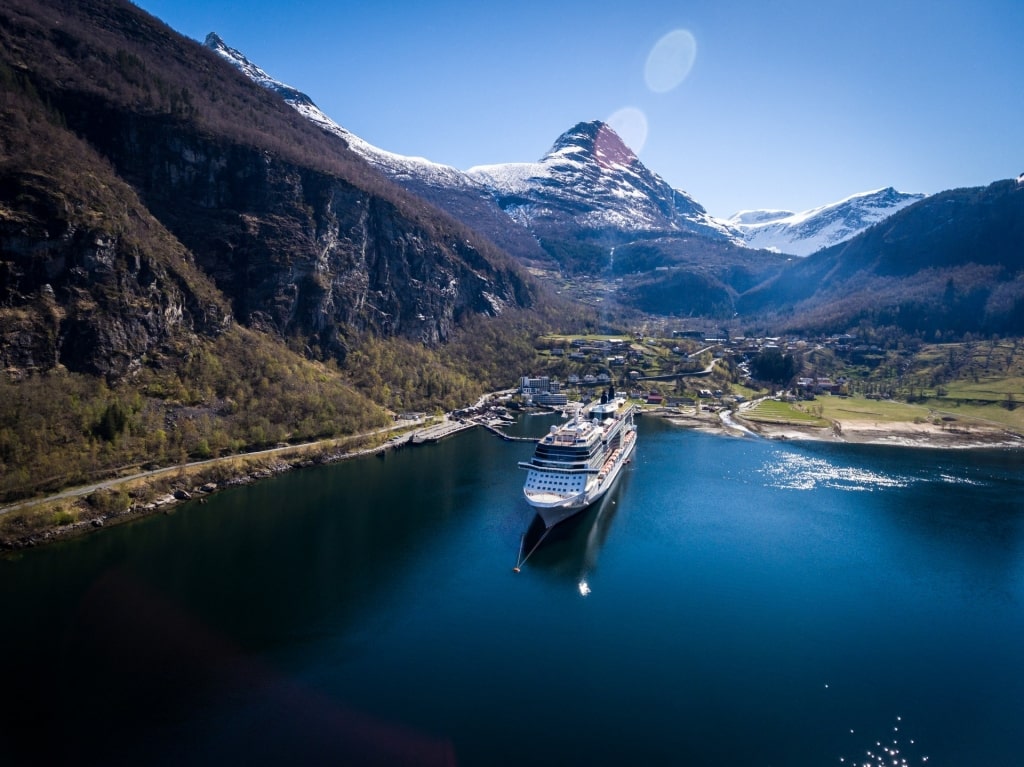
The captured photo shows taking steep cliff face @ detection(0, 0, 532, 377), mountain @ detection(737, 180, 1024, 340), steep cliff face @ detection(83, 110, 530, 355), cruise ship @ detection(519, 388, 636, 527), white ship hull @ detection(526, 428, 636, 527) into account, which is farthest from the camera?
mountain @ detection(737, 180, 1024, 340)

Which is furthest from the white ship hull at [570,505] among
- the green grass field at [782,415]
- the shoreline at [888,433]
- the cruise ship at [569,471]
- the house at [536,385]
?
the house at [536,385]

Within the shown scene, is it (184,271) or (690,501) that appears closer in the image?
(690,501)

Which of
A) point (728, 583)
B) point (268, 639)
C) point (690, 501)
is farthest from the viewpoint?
point (690, 501)

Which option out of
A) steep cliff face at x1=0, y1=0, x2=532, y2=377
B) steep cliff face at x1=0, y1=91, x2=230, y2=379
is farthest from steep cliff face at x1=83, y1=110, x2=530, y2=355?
steep cliff face at x1=0, y1=91, x2=230, y2=379

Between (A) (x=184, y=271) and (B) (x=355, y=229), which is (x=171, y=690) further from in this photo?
(B) (x=355, y=229)

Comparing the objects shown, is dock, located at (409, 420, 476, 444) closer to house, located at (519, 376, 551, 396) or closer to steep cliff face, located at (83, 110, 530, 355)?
steep cliff face, located at (83, 110, 530, 355)

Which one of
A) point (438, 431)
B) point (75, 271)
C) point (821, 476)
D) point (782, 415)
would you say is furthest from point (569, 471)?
point (782, 415)

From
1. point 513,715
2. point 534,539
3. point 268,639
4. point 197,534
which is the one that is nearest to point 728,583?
point 534,539
